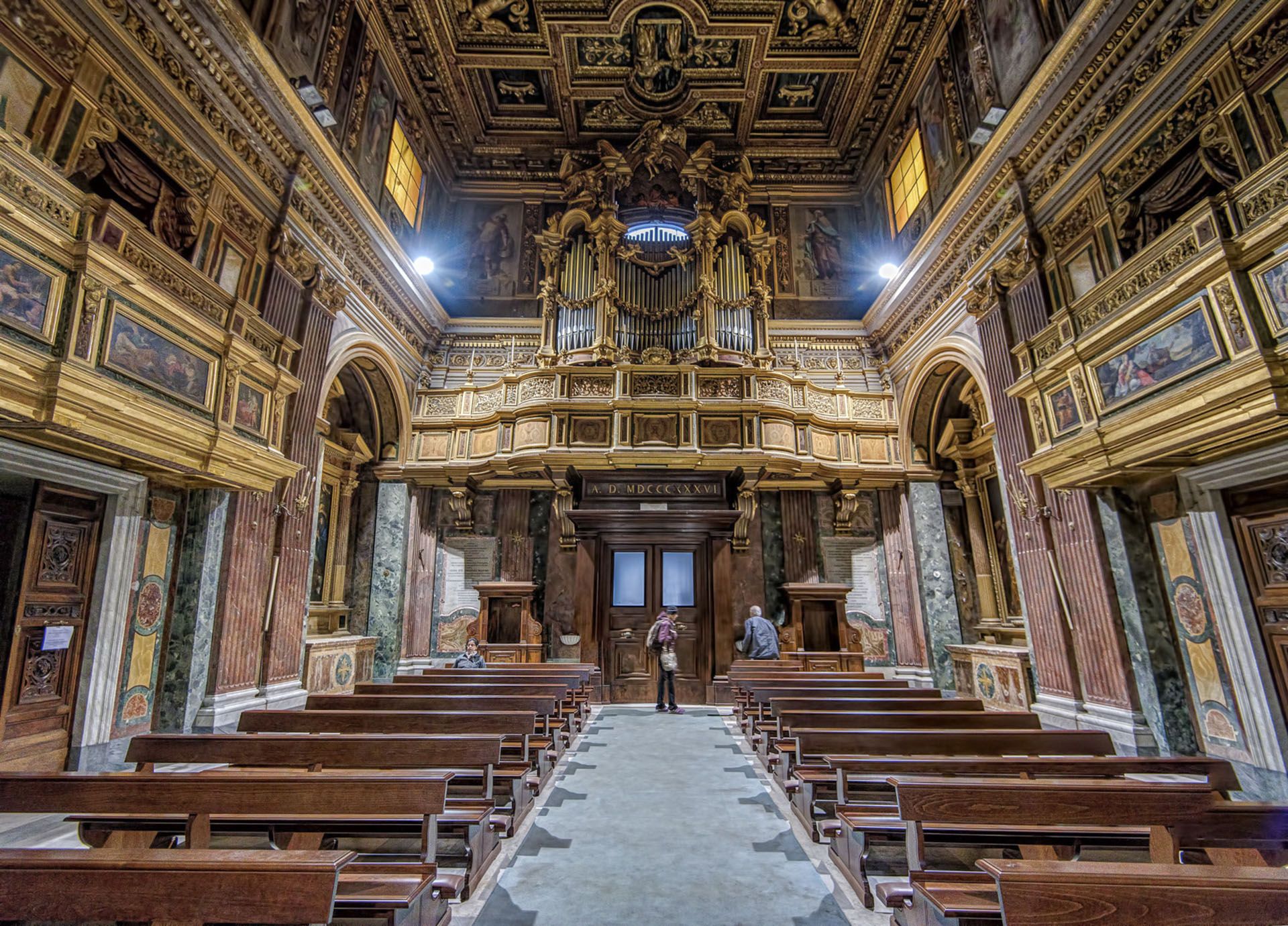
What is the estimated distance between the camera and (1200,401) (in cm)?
416

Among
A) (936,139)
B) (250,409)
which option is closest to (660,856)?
(250,409)

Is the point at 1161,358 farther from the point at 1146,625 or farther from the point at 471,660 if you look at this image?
the point at 471,660

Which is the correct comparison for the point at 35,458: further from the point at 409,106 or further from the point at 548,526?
the point at 409,106

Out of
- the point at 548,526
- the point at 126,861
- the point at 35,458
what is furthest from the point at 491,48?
the point at 126,861

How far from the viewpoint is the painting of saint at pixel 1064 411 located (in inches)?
221

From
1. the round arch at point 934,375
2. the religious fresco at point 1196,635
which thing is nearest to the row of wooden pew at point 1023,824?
the religious fresco at point 1196,635

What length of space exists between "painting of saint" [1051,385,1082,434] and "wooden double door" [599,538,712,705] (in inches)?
222

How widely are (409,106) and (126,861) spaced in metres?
11.7

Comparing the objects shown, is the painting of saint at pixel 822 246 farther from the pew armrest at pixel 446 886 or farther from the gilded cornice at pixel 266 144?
the pew armrest at pixel 446 886

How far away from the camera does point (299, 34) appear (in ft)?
22.4

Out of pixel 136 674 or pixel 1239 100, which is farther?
pixel 136 674

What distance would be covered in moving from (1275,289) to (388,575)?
11.2 meters

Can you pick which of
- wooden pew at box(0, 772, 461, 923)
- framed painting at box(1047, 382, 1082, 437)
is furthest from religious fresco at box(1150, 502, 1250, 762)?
wooden pew at box(0, 772, 461, 923)

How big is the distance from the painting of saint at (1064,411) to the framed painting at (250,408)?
8.03 m
